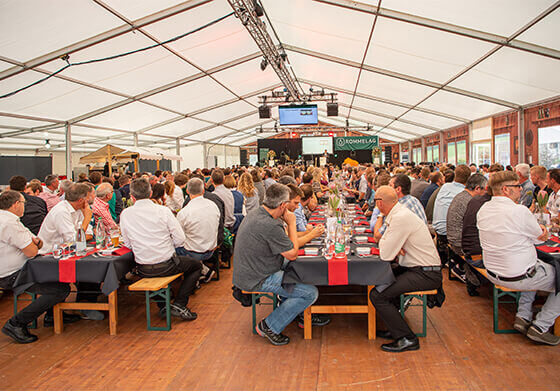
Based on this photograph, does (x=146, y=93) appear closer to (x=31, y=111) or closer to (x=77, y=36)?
(x=31, y=111)

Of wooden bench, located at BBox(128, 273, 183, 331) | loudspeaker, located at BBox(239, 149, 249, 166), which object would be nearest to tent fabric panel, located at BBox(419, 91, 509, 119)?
wooden bench, located at BBox(128, 273, 183, 331)

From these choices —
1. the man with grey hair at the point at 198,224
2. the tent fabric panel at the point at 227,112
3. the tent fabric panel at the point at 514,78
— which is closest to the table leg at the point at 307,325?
the man with grey hair at the point at 198,224

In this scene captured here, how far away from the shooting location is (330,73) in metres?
12.6

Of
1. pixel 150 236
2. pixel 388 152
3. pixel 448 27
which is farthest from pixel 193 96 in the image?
pixel 388 152

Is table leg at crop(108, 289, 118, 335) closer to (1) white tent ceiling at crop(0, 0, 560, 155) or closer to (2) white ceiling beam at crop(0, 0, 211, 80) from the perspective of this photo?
(1) white tent ceiling at crop(0, 0, 560, 155)

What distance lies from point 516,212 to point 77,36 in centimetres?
747

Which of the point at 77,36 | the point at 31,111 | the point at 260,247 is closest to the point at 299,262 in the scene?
the point at 260,247

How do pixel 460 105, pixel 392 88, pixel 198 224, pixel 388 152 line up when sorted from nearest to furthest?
pixel 198 224 → pixel 460 105 → pixel 392 88 → pixel 388 152

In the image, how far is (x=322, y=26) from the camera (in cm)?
852

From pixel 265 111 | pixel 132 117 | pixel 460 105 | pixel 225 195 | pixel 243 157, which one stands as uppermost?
pixel 265 111

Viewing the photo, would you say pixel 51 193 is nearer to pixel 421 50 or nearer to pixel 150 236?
pixel 150 236

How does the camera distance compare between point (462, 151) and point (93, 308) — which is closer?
point (93, 308)

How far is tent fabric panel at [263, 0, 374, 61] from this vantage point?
25.0ft

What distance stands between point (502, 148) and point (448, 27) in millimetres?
6261
